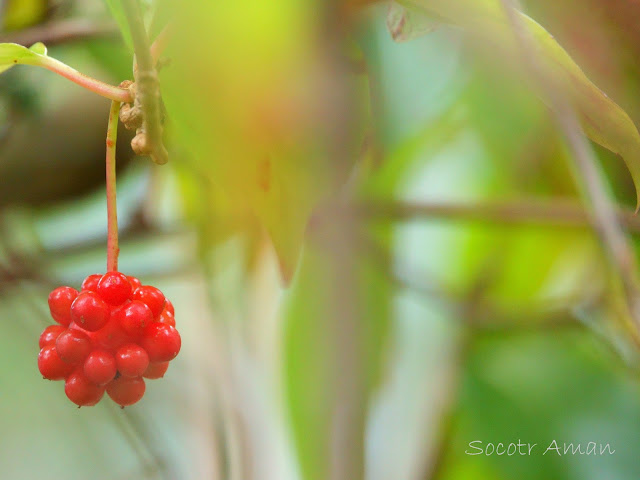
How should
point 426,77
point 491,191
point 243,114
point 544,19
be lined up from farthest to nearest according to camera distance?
point 491,191, point 426,77, point 544,19, point 243,114

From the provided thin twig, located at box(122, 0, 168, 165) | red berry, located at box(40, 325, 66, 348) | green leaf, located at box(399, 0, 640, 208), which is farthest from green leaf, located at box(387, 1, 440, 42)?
red berry, located at box(40, 325, 66, 348)

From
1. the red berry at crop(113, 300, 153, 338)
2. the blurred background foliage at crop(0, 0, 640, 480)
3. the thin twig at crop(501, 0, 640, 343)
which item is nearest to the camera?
the thin twig at crop(501, 0, 640, 343)

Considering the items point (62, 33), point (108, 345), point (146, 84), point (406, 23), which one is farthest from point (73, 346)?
Answer: point (62, 33)

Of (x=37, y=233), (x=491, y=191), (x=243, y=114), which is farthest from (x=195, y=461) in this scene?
(x=243, y=114)

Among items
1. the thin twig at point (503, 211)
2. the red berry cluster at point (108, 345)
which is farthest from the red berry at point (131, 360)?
the thin twig at point (503, 211)

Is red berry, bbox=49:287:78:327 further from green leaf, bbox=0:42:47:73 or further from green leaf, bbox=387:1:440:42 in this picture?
green leaf, bbox=387:1:440:42

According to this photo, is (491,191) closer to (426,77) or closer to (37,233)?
(426,77)

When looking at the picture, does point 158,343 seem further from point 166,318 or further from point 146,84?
point 146,84
